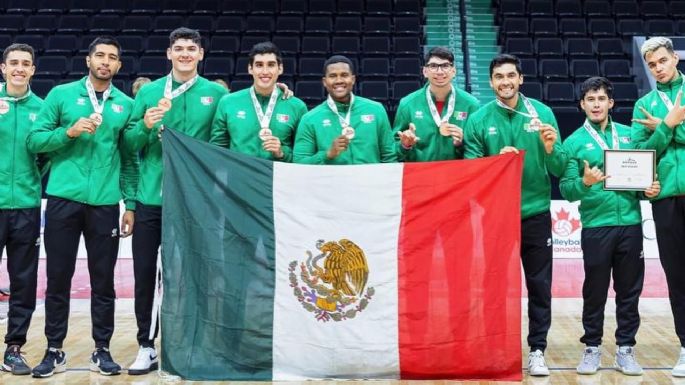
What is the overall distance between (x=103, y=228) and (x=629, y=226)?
2.98 meters

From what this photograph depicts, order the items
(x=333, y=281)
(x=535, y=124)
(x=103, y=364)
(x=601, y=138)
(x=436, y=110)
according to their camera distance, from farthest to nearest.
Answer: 1. (x=436, y=110)
2. (x=601, y=138)
3. (x=103, y=364)
4. (x=535, y=124)
5. (x=333, y=281)

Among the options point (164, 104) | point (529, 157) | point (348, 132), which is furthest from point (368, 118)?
point (164, 104)

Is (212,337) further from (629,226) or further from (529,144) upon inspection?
(629,226)

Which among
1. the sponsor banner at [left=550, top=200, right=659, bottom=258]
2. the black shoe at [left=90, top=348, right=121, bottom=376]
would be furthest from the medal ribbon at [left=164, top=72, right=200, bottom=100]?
the sponsor banner at [left=550, top=200, right=659, bottom=258]

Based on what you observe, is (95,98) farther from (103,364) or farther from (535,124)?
(535,124)

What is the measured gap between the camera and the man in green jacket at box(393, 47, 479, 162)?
4.90 metres

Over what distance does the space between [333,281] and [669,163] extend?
204 cm

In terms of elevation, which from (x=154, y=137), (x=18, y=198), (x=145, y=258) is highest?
(x=154, y=137)

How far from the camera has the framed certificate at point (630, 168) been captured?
15.0 feet

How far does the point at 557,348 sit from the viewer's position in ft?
17.9

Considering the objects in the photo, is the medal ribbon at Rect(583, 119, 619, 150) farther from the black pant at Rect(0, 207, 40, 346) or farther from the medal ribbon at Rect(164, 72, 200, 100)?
the black pant at Rect(0, 207, 40, 346)

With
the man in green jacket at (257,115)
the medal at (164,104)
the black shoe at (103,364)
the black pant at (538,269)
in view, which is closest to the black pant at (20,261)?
the black shoe at (103,364)

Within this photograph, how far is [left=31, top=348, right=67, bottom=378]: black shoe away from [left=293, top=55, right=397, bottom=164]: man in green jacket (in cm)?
174

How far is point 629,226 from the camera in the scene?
15.6 ft
